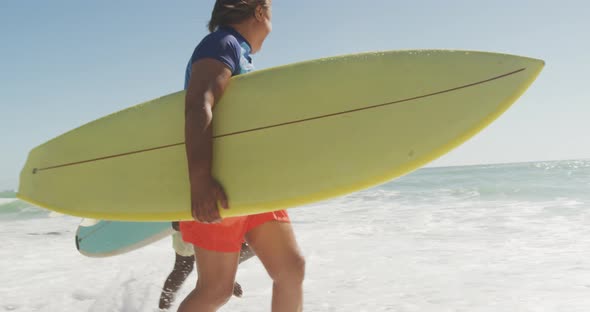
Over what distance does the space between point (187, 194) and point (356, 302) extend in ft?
5.60

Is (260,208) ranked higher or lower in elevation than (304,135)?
lower

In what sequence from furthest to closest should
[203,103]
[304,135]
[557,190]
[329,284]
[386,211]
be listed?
[557,190] → [386,211] → [329,284] → [304,135] → [203,103]

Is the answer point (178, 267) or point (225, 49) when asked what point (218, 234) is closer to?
point (225, 49)

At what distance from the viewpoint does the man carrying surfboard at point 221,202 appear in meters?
1.38

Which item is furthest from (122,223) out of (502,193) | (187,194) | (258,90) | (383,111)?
(502,193)

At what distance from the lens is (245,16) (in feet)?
5.29

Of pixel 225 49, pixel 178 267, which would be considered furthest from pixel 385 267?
pixel 225 49

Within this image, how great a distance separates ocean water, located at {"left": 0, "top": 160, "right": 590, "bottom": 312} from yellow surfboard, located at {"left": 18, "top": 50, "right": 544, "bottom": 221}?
4.06 feet

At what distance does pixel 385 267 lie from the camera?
383cm

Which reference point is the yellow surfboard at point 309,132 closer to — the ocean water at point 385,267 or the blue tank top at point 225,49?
the blue tank top at point 225,49

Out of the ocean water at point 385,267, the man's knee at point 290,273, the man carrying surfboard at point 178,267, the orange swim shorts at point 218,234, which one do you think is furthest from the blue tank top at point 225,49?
the ocean water at point 385,267

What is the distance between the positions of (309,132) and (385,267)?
2509mm

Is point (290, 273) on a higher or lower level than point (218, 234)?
lower

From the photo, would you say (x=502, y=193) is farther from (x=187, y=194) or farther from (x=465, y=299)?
(x=187, y=194)
